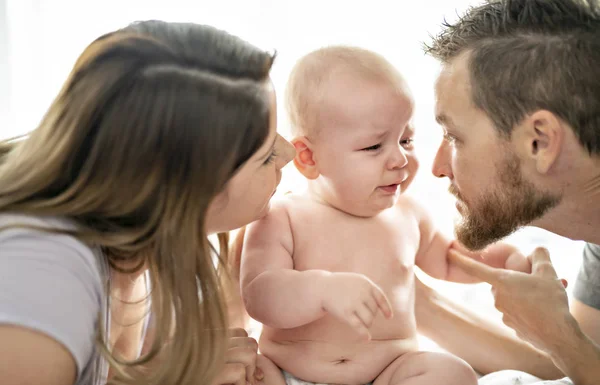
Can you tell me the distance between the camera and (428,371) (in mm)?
1390

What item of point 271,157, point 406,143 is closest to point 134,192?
point 271,157

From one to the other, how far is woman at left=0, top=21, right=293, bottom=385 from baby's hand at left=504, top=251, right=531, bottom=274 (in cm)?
69

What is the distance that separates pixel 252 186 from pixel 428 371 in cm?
48

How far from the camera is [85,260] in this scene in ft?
3.72

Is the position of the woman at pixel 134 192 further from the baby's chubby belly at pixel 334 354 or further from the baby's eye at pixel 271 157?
the baby's chubby belly at pixel 334 354

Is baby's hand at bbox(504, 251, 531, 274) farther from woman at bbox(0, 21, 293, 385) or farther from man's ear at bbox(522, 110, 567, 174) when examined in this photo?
woman at bbox(0, 21, 293, 385)

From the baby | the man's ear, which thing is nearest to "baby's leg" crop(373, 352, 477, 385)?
the baby

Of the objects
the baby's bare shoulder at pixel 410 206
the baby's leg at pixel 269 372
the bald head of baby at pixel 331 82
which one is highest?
the bald head of baby at pixel 331 82

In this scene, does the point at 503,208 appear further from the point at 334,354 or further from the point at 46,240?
the point at 46,240

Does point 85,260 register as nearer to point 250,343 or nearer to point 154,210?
point 154,210

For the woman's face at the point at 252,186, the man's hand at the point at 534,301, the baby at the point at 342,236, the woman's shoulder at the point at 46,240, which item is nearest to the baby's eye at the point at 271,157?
the woman's face at the point at 252,186

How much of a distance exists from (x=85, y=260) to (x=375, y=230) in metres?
0.63

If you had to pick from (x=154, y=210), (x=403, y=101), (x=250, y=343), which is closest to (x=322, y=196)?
(x=403, y=101)

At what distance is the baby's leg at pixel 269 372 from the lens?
1.42 metres
